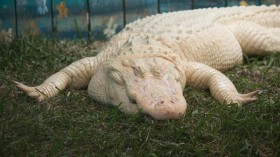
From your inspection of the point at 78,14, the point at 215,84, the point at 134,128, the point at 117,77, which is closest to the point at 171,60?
the point at 215,84

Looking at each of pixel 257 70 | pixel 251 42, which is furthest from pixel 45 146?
pixel 251 42

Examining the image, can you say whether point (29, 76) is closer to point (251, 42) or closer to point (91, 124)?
point (91, 124)

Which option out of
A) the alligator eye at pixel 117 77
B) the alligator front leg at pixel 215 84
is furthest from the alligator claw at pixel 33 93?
the alligator front leg at pixel 215 84

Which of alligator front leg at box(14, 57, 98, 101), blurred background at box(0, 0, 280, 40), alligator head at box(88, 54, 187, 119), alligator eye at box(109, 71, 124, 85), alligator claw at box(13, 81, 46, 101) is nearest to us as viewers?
alligator head at box(88, 54, 187, 119)

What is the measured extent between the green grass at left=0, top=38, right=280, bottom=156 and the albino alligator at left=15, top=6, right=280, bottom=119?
11cm

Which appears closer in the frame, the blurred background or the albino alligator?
the albino alligator

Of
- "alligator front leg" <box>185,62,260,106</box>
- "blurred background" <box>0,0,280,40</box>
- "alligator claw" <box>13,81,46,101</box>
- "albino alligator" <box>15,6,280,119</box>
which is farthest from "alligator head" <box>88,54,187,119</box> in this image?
"blurred background" <box>0,0,280,40</box>

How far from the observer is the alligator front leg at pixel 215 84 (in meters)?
3.40

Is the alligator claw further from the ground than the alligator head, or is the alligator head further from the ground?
the alligator head

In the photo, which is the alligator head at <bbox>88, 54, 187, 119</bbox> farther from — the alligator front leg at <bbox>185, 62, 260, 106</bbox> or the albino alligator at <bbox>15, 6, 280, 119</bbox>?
the alligator front leg at <bbox>185, 62, 260, 106</bbox>

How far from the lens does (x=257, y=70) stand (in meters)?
4.38

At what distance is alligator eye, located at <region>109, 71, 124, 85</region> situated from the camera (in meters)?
3.39

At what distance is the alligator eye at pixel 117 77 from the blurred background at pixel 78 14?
2.18 meters

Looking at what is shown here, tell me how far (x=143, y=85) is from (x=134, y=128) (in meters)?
0.36
